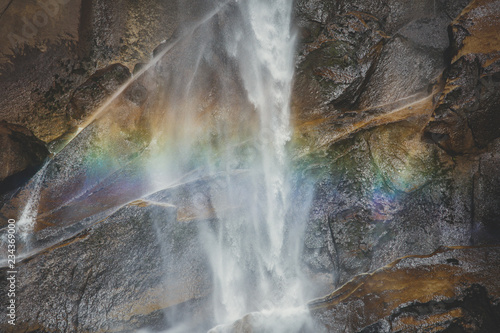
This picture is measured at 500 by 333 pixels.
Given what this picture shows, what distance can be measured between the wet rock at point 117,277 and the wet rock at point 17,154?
4.65ft

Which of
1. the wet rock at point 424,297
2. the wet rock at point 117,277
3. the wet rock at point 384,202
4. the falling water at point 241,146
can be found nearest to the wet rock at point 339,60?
the falling water at point 241,146

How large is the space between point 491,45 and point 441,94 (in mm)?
939

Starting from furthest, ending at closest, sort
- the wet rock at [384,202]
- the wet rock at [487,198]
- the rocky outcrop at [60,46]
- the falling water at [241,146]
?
the falling water at [241,146] < the rocky outcrop at [60,46] < the wet rock at [384,202] < the wet rock at [487,198]

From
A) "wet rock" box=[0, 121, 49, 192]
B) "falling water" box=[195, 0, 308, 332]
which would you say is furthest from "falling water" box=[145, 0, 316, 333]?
"wet rock" box=[0, 121, 49, 192]

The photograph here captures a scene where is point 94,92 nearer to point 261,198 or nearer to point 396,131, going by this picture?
point 261,198

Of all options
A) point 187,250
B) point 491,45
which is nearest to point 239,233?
point 187,250

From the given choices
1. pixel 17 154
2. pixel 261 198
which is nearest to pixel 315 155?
pixel 261 198

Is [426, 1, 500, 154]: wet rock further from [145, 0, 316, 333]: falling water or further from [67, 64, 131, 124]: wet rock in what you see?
[67, 64, 131, 124]: wet rock

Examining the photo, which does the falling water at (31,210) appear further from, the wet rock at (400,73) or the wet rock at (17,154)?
the wet rock at (400,73)

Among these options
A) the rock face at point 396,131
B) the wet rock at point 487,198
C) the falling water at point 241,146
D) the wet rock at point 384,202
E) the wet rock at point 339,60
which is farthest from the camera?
the wet rock at point 339,60

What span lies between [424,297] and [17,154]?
663 centimetres

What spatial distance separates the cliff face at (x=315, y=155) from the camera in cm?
453

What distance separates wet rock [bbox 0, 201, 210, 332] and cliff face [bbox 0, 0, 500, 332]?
0.07 feet

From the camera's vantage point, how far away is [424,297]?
3.98m
